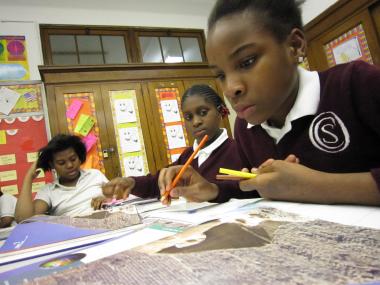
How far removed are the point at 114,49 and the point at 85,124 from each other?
36.2 inches

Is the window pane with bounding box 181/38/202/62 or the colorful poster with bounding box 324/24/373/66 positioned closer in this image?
the colorful poster with bounding box 324/24/373/66

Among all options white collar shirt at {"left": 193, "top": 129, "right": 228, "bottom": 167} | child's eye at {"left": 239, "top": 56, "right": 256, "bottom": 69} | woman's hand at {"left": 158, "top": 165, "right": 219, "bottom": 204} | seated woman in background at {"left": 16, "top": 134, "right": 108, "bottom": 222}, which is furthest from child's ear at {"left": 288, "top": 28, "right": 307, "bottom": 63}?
seated woman in background at {"left": 16, "top": 134, "right": 108, "bottom": 222}

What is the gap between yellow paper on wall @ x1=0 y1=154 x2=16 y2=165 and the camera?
2338 mm

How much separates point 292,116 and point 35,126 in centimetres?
247

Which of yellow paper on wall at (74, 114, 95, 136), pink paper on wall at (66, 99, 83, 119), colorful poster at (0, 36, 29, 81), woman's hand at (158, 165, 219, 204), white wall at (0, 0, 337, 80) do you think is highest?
white wall at (0, 0, 337, 80)

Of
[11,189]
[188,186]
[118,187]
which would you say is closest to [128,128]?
[11,189]

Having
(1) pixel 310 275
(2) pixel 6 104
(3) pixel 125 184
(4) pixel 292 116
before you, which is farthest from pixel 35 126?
(1) pixel 310 275

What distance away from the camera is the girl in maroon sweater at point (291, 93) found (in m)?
0.48

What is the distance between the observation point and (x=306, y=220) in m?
0.34

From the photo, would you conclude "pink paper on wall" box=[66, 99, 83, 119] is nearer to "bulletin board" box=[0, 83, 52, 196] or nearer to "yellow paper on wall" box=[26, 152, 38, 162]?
"bulletin board" box=[0, 83, 52, 196]

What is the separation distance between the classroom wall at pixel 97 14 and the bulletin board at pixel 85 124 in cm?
44

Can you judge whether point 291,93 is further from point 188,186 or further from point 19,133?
point 19,133

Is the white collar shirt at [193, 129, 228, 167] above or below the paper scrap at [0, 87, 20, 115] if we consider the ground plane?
below

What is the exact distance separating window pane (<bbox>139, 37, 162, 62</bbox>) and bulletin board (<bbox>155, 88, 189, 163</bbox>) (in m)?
0.42
